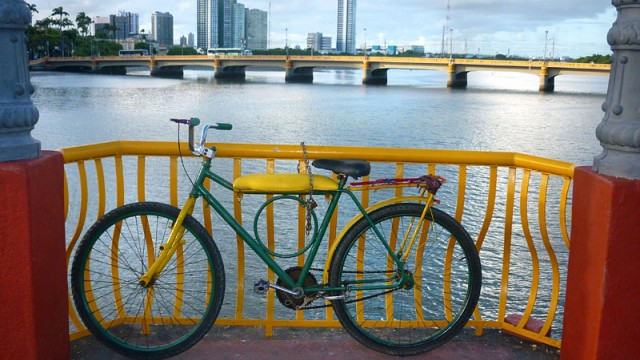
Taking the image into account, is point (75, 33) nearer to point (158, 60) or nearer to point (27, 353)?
point (158, 60)

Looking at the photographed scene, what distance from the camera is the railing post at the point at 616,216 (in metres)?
3.04

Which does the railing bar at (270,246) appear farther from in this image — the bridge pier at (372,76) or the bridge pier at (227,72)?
the bridge pier at (227,72)

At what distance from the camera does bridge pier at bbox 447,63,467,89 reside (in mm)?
83562

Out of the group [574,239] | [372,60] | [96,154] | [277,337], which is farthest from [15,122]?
[372,60]

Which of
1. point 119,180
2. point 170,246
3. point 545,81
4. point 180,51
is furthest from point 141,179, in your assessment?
point 180,51

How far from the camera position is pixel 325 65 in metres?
89.1

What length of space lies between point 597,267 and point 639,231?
242 millimetres

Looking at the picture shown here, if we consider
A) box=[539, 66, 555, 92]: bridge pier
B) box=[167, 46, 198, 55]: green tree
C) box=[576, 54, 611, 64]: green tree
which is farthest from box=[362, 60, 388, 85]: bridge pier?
box=[167, 46, 198, 55]: green tree

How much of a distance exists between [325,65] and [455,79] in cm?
1591

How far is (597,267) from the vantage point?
3.17 m

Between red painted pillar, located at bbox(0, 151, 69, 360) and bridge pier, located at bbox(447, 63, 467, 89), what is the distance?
82.8 meters

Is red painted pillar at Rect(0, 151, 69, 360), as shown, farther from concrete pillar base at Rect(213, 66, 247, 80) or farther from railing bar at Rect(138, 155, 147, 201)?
concrete pillar base at Rect(213, 66, 247, 80)

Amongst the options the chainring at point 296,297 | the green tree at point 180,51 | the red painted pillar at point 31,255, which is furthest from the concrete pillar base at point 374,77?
the red painted pillar at point 31,255

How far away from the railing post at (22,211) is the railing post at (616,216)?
2.41 metres
